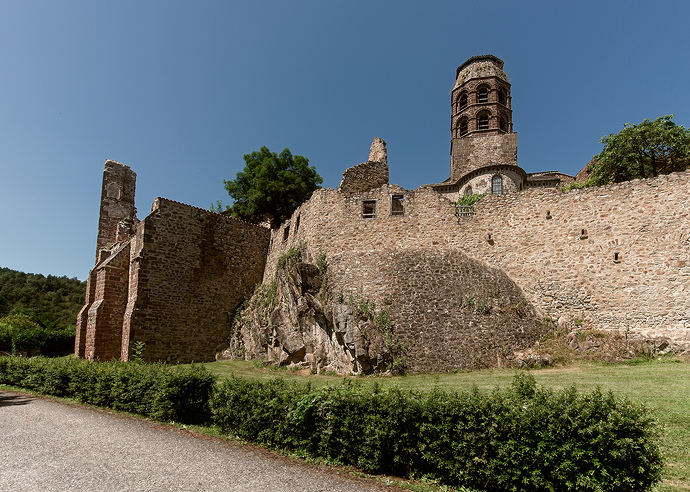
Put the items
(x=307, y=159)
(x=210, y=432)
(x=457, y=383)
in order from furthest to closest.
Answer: (x=307, y=159) → (x=457, y=383) → (x=210, y=432)

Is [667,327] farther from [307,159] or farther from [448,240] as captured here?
[307,159]

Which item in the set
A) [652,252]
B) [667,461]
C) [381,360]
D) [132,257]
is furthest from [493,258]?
[132,257]

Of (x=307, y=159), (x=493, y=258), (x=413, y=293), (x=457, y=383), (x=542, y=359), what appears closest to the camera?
(x=457, y=383)

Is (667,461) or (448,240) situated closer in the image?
(667,461)

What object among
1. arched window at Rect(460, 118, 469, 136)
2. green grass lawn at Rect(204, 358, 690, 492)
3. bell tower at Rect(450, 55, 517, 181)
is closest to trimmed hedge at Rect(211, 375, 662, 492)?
green grass lawn at Rect(204, 358, 690, 492)

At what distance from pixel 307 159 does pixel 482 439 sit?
3080cm

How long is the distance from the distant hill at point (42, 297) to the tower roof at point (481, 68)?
56.0 meters

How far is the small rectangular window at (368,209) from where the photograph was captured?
1930 centimetres

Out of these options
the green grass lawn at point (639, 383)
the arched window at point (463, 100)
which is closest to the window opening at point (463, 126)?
the arched window at point (463, 100)

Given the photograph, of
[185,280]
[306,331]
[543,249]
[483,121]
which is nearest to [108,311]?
[185,280]

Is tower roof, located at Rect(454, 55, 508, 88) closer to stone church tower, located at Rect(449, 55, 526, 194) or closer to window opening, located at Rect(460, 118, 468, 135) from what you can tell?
stone church tower, located at Rect(449, 55, 526, 194)

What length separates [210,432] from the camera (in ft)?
27.3

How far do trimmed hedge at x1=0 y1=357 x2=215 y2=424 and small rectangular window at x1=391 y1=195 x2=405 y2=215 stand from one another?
12.1 m

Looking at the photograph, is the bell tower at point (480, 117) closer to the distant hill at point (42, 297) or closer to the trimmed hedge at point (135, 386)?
the trimmed hedge at point (135, 386)
